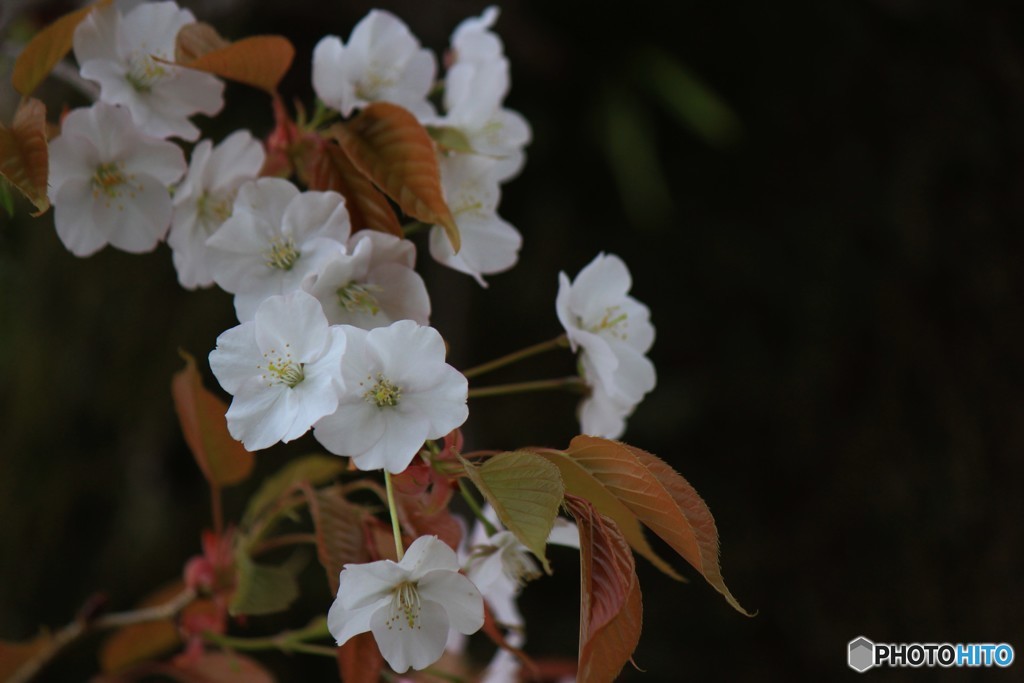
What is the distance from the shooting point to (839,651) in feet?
4.66

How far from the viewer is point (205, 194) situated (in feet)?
1.75

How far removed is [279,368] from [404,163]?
0.44 ft

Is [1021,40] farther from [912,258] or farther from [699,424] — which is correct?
[699,424]

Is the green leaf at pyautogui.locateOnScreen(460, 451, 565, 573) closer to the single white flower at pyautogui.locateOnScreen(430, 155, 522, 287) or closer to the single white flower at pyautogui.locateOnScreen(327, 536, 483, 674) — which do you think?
the single white flower at pyautogui.locateOnScreen(327, 536, 483, 674)

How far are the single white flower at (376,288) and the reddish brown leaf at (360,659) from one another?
17cm

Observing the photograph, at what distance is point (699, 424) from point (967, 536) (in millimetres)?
442

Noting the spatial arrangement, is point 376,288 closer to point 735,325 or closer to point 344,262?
point 344,262

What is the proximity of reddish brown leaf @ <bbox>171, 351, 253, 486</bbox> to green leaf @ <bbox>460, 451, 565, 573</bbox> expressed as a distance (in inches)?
11.1

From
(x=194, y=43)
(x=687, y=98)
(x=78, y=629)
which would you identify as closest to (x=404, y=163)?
(x=194, y=43)

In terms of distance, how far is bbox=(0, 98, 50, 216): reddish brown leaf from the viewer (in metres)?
0.43

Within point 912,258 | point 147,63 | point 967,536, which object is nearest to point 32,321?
point 147,63
